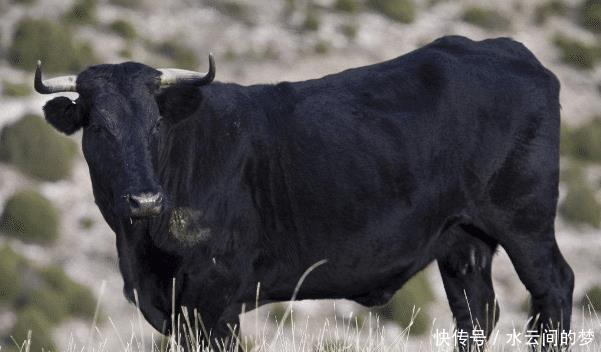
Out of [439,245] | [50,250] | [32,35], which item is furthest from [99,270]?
[439,245]

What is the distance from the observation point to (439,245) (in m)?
8.61

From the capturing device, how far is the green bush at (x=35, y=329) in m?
27.5

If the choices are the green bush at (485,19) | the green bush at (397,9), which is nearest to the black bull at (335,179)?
the green bush at (397,9)

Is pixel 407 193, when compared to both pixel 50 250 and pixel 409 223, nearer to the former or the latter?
pixel 409 223

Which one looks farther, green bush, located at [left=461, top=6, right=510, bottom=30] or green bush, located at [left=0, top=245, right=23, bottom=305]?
green bush, located at [left=461, top=6, right=510, bottom=30]

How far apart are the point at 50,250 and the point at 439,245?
22070 millimetres

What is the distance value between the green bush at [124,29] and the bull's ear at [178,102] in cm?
2786

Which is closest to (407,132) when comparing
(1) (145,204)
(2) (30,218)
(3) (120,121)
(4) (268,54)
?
(3) (120,121)

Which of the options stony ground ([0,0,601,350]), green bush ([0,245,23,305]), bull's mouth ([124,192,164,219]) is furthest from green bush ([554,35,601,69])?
bull's mouth ([124,192,164,219])

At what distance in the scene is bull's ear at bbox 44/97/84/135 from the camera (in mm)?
7566

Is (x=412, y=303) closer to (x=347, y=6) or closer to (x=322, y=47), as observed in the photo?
(x=322, y=47)

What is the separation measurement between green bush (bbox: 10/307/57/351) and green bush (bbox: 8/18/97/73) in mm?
8572

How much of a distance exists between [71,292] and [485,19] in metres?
15.9

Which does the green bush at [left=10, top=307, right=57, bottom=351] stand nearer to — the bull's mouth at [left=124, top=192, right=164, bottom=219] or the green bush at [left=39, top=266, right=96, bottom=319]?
the green bush at [left=39, top=266, right=96, bottom=319]
